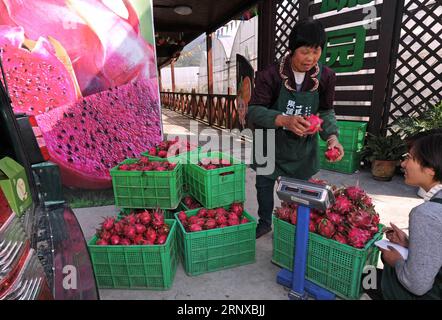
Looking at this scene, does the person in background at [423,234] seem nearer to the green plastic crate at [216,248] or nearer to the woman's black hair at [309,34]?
the woman's black hair at [309,34]

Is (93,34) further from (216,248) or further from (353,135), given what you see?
(353,135)

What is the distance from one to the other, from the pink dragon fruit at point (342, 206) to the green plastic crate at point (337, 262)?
0.25 m

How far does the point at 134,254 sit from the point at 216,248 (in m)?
0.70

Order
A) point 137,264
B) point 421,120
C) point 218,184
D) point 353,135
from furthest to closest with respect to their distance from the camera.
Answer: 1. point 353,135
2. point 421,120
3. point 218,184
4. point 137,264

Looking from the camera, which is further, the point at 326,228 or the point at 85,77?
the point at 85,77

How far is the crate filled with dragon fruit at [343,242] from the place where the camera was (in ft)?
6.82

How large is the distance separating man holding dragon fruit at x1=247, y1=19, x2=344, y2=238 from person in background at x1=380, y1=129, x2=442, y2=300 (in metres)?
0.69

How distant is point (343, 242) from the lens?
6.95 ft

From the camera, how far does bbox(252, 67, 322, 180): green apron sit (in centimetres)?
247

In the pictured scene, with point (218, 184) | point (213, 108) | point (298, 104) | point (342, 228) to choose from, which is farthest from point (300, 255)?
point (213, 108)

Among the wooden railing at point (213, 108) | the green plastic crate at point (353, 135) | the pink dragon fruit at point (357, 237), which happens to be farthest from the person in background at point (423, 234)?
the wooden railing at point (213, 108)

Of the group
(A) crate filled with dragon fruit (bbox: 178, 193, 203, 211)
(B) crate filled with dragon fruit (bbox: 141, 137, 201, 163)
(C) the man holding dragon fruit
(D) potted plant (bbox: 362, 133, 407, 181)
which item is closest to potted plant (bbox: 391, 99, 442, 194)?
(D) potted plant (bbox: 362, 133, 407, 181)

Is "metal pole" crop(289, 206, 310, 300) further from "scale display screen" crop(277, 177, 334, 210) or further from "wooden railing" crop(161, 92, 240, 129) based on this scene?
"wooden railing" crop(161, 92, 240, 129)
